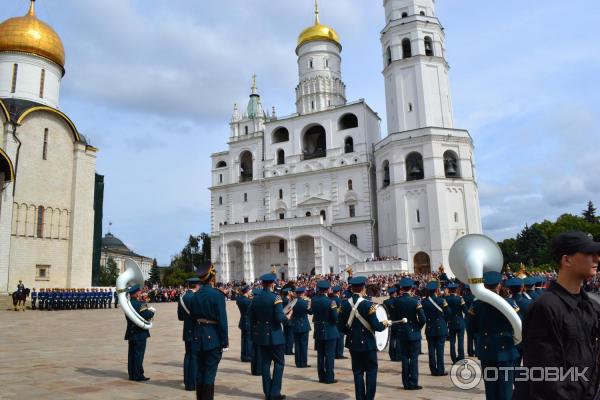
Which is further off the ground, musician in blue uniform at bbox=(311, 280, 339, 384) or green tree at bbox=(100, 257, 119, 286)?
green tree at bbox=(100, 257, 119, 286)

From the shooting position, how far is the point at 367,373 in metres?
5.96

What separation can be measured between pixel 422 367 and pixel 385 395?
2.68 metres

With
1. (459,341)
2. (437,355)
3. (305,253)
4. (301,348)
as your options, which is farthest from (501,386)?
(305,253)

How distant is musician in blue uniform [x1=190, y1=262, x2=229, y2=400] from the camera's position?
19.4ft

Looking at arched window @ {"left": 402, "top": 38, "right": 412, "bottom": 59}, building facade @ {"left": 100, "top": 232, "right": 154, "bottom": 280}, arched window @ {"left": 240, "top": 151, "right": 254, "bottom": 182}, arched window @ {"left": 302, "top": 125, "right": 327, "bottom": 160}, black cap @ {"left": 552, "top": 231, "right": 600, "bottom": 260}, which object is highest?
arched window @ {"left": 402, "top": 38, "right": 412, "bottom": 59}

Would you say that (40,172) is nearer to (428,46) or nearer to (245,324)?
(245,324)

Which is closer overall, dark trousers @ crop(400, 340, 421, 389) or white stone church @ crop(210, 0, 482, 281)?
dark trousers @ crop(400, 340, 421, 389)

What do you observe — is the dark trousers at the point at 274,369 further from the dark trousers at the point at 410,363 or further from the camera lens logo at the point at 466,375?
the camera lens logo at the point at 466,375

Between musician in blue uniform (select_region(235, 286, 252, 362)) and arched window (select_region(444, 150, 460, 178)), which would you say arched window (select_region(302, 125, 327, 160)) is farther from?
musician in blue uniform (select_region(235, 286, 252, 362))

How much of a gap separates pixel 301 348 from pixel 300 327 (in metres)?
0.56

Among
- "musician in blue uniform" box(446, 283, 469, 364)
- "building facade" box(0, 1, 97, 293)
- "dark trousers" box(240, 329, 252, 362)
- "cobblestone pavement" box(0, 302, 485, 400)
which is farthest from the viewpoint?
"building facade" box(0, 1, 97, 293)

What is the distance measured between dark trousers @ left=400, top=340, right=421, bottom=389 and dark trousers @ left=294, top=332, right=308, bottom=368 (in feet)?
8.19

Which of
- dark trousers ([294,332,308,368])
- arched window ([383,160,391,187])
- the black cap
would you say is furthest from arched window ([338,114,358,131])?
the black cap

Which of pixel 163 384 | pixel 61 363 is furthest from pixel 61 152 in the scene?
pixel 163 384
